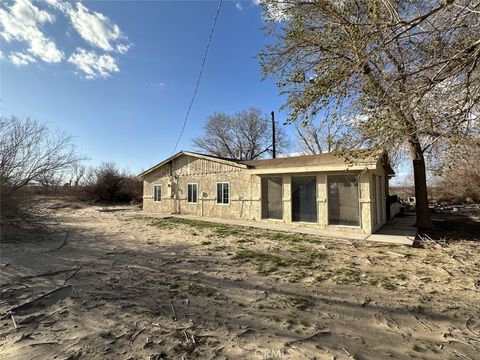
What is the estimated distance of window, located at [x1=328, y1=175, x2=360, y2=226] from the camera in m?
10.0

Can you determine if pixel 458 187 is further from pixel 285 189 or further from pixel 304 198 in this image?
pixel 285 189

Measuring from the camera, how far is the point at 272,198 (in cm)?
1238

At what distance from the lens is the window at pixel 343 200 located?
32.8ft

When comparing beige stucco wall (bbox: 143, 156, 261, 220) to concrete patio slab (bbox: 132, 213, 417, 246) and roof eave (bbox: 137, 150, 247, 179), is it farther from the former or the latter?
concrete patio slab (bbox: 132, 213, 417, 246)

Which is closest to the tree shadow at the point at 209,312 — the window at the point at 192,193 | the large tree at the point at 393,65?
the large tree at the point at 393,65

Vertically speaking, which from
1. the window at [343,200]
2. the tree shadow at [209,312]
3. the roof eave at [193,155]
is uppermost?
the roof eave at [193,155]

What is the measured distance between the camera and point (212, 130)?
1569 inches

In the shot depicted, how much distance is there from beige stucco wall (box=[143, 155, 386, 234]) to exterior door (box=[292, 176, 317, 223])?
193mm

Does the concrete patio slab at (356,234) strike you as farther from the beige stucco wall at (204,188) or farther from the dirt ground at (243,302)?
the beige stucco wall at (204,188)

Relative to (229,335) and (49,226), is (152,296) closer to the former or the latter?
(229,335)

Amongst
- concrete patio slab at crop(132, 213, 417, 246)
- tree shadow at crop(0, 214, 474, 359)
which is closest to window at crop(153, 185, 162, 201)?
concrete patio slab at crop(132, 213, 417, 246)

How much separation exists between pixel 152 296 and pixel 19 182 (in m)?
7.08

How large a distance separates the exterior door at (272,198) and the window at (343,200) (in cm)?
222

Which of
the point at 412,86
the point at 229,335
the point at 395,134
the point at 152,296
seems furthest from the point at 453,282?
the point at 152,296
